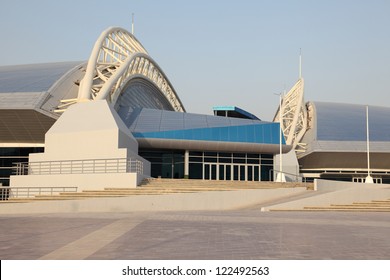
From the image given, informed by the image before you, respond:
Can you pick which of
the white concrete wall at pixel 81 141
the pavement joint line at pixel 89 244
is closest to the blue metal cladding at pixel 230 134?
the white concrete wall at pixel 81 141

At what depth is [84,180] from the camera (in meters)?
29.2

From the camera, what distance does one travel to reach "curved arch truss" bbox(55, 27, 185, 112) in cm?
4534

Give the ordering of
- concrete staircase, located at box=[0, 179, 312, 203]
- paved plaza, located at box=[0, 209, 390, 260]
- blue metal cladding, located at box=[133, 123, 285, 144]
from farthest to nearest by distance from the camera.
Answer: blue metal cladding, located at box=[133, 123, 285, 144], concrete staircase, located at box=[0, 179, 312, 203], paved plaza, located at box=[0, 209, 390, 260]

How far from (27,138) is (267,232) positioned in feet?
118

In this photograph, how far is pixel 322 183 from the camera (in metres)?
35.2

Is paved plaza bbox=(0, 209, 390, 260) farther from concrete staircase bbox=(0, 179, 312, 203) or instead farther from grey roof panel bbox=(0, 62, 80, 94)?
grey roof panel bbox=(0, 62, 80, 94)

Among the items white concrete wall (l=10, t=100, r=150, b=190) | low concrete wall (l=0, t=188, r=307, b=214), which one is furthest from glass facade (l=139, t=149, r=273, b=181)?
low concrete wall (l=0, t=188, r=307, b=214)

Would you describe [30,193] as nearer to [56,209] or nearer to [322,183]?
[56,209]

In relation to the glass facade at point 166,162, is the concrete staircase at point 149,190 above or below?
below

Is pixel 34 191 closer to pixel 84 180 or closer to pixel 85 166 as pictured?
pixel 85 166

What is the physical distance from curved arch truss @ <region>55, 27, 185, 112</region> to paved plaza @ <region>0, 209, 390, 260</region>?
28.8 metres

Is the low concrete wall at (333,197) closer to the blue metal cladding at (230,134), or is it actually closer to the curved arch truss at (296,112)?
the blue metal cladding at (230,134)

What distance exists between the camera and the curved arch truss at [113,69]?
45.3m

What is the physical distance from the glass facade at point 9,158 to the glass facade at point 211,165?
1070 centimetres
